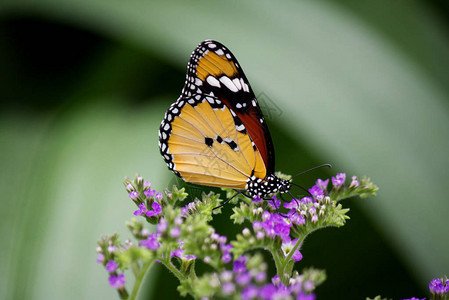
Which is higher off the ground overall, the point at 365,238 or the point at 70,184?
the point at 70,184

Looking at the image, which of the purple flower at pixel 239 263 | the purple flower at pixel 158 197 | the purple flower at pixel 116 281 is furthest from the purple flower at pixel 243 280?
the purple flower at pixel 158 197

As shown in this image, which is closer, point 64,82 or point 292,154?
point 292,154

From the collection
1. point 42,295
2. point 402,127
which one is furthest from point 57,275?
point 402,127

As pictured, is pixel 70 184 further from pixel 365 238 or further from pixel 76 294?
pixel 365 238

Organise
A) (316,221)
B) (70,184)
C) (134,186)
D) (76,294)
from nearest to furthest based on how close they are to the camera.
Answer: (316,221) < (134,186) < (76,294) < (70,184)

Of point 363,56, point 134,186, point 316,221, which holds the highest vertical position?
point 363,56

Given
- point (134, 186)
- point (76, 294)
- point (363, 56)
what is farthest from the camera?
point (363, 56)

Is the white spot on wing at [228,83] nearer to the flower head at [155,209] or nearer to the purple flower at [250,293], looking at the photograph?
the flower head at [155,209]

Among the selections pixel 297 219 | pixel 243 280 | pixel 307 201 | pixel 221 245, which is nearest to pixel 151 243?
pixel 221 245
